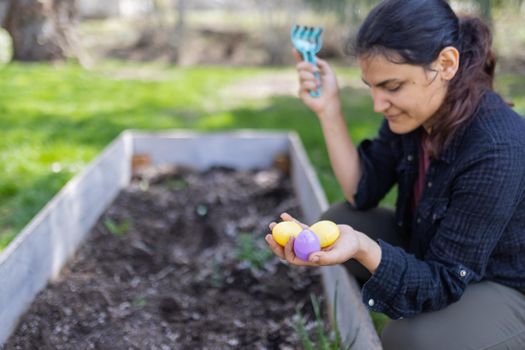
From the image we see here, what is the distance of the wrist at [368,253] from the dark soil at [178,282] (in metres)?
0.66

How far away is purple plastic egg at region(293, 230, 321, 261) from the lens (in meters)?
1.31

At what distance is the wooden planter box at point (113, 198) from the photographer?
1.85 metres

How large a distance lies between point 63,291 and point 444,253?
137 cm

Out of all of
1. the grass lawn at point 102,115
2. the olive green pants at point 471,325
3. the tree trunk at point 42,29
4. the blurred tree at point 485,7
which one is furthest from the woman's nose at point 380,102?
the tree trunk at point 42,29

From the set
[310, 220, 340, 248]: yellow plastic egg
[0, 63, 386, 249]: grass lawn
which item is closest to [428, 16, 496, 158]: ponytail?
[310, 220, 340, 248]: yellow plastic egg

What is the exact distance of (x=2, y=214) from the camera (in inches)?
111

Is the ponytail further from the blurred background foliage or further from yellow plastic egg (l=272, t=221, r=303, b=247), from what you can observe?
yellow plastic egg (l=272, t=221, r=303, b=247)

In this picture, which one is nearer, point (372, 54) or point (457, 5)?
point (372, 54)

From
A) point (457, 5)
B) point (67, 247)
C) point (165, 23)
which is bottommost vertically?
point (165, 23)

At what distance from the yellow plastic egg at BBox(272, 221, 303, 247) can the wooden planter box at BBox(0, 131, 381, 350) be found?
41cm

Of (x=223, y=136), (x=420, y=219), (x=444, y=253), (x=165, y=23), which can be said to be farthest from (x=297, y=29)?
(x=165, y=23)

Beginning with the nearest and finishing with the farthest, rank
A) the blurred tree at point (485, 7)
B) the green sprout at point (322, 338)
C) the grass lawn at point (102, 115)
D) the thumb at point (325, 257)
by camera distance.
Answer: the thumb at point (325, 257) → the green sprout at point (322, 338) → the grass lawn at point (102, 115) → the blurred tree at point (485, 7)

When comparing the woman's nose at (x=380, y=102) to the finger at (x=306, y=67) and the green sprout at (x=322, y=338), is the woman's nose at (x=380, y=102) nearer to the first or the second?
the finger at (x=306, y=67)

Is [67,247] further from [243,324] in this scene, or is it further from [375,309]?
[375,309]
